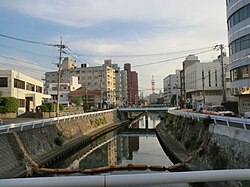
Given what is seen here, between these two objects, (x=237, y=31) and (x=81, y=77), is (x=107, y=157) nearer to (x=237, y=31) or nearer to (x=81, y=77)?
(x=237, y=31)

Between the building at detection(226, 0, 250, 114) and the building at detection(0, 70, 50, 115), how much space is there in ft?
102

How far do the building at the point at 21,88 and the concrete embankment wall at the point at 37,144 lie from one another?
12.8 m

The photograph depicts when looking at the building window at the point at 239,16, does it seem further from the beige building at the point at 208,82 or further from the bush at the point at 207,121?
the beige building at the point at 208,82

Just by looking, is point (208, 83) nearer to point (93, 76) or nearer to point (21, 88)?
point (93, 76)

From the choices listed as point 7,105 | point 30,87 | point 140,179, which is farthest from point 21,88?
point 140,179

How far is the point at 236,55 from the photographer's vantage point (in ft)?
99.4

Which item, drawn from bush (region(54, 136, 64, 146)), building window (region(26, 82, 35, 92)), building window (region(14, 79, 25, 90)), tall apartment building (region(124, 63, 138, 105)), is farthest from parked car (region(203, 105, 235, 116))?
tall apartment building (region(124, 63, 138, 105))

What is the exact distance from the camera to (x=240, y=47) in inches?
1152

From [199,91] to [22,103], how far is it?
4786 centimetres

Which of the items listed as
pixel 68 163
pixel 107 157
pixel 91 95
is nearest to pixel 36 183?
pixel 68 163

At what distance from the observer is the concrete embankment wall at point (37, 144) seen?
46.4ft

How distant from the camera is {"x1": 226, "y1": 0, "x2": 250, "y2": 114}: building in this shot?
91.9 ft

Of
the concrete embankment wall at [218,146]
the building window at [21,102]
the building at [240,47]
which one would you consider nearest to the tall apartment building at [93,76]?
the building window at [21,102]

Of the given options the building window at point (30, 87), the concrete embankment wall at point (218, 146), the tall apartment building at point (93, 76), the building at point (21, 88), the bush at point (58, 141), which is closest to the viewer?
the concrete embankment wall at point (218, 146)
